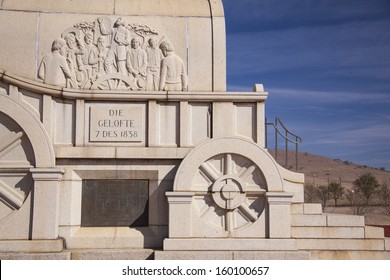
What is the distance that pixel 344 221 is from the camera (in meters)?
9.80

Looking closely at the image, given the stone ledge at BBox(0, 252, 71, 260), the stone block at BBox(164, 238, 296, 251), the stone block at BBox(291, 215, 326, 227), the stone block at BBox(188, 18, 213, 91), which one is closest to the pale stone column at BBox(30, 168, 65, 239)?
the stone ledge at BBox(0, 252, 71, 260)

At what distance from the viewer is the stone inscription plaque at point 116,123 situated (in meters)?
9.99

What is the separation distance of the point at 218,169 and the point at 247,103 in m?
1.65

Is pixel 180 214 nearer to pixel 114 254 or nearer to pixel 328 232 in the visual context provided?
pixel 114 254

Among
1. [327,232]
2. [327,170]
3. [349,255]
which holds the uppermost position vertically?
[327,170]

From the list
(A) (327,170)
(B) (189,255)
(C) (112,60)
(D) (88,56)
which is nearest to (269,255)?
(B) (189,255)

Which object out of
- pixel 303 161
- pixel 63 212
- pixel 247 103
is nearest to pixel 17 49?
pixel 63 212

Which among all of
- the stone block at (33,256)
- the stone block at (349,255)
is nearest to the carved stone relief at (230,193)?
the stone block at (349,255)

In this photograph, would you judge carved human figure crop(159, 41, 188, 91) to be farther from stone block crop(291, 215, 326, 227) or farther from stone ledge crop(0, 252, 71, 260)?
stone ledge crop(0, 252, 71, 260)

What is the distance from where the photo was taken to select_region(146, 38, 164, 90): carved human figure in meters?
10.4

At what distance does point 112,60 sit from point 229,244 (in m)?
4.87

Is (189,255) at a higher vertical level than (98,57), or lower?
lower

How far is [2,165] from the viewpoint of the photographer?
379 inches

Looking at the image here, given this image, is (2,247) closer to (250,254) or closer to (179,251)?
(179,251)
